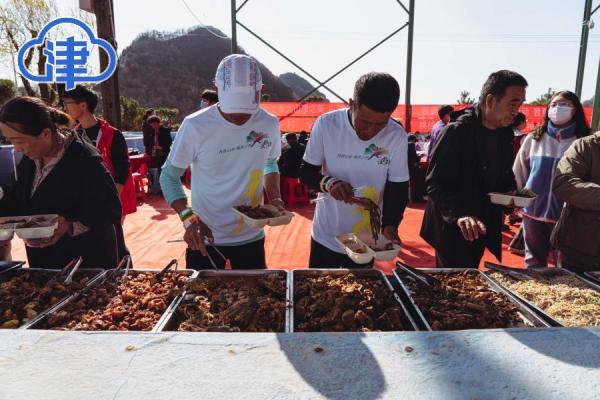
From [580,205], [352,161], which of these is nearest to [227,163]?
[352,161]

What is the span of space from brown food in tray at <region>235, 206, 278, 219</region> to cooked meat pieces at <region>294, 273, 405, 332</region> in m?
0.32

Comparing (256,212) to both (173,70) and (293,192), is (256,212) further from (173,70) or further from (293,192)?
(173,70)

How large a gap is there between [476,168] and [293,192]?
5.00m

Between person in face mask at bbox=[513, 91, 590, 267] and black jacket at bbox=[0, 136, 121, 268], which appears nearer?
black jacket at bbox=[0, 136, 121, 268]

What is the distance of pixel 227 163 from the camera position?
1.85m

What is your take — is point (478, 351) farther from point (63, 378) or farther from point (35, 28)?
point (35, 28)

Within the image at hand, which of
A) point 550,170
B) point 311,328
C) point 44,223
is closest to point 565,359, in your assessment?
point 311,328

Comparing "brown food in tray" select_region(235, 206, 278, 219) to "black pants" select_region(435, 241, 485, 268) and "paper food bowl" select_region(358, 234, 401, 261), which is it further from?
"black pants" select_region(435, 241, 485, 268)

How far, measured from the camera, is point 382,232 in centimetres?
188

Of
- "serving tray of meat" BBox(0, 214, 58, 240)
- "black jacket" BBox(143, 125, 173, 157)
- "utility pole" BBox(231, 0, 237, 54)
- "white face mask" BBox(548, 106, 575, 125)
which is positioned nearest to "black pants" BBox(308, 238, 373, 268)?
"serving tray of meat" BBox(0, 214, 58, 240)

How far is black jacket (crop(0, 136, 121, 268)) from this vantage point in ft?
5.83

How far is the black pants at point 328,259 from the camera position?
199cm

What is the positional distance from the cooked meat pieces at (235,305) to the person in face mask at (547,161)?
207 centimetres

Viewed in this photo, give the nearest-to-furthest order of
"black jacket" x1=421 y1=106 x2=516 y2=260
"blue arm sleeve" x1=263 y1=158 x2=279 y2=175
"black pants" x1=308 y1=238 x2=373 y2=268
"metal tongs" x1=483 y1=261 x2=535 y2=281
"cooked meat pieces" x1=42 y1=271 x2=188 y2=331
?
"cooked meat pieces" x1=42 y1=271 x2=188 y2=331 < "metal tongs" x1=483 y1=261 x2=535 y2=281 < "black jacket" x1=421 y1=106 x2=516 y2=260 < "black pants" x1=308 y1=238 x2=373 y2=268 < "blue arm sleeve" x1=263 y1=158 x2=279 y2=175
